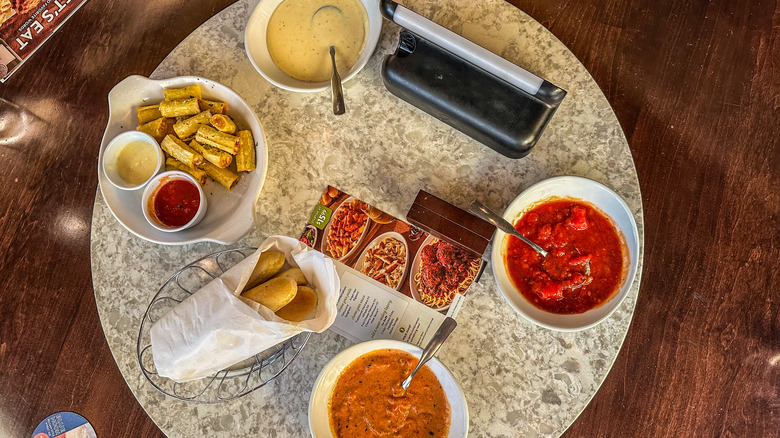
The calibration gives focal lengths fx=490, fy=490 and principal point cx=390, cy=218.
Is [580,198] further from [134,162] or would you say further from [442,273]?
[134,162]

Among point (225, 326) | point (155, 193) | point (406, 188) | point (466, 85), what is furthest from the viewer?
point (406, 188)

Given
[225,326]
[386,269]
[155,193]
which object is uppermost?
[155,193]

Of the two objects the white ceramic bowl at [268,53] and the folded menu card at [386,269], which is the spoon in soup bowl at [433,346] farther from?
the white ceramic bowl at [268,53]

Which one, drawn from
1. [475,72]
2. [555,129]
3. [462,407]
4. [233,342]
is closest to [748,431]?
[462,407]

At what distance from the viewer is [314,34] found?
1.58m

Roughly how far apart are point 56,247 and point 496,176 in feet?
5.60

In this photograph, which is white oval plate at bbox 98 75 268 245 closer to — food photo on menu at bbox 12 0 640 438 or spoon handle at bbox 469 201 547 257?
food photo on menu at bbox 12 0 640 438

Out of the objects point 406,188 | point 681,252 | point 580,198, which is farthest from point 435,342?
point 681,252

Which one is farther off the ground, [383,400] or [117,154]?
[117,154]

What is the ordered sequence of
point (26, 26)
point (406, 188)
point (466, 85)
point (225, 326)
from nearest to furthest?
point (225, 326)
point (466, 85)
point (406, 188)
point (26, 26)

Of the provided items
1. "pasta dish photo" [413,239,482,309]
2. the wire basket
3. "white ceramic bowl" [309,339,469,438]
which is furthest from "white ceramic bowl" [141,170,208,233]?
→ "pasta dish photo" [413,239,482,309]

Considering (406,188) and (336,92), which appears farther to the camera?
(406,188)

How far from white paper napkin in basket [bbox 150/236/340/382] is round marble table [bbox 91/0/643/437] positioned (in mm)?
236

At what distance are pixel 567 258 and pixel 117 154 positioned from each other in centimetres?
146
